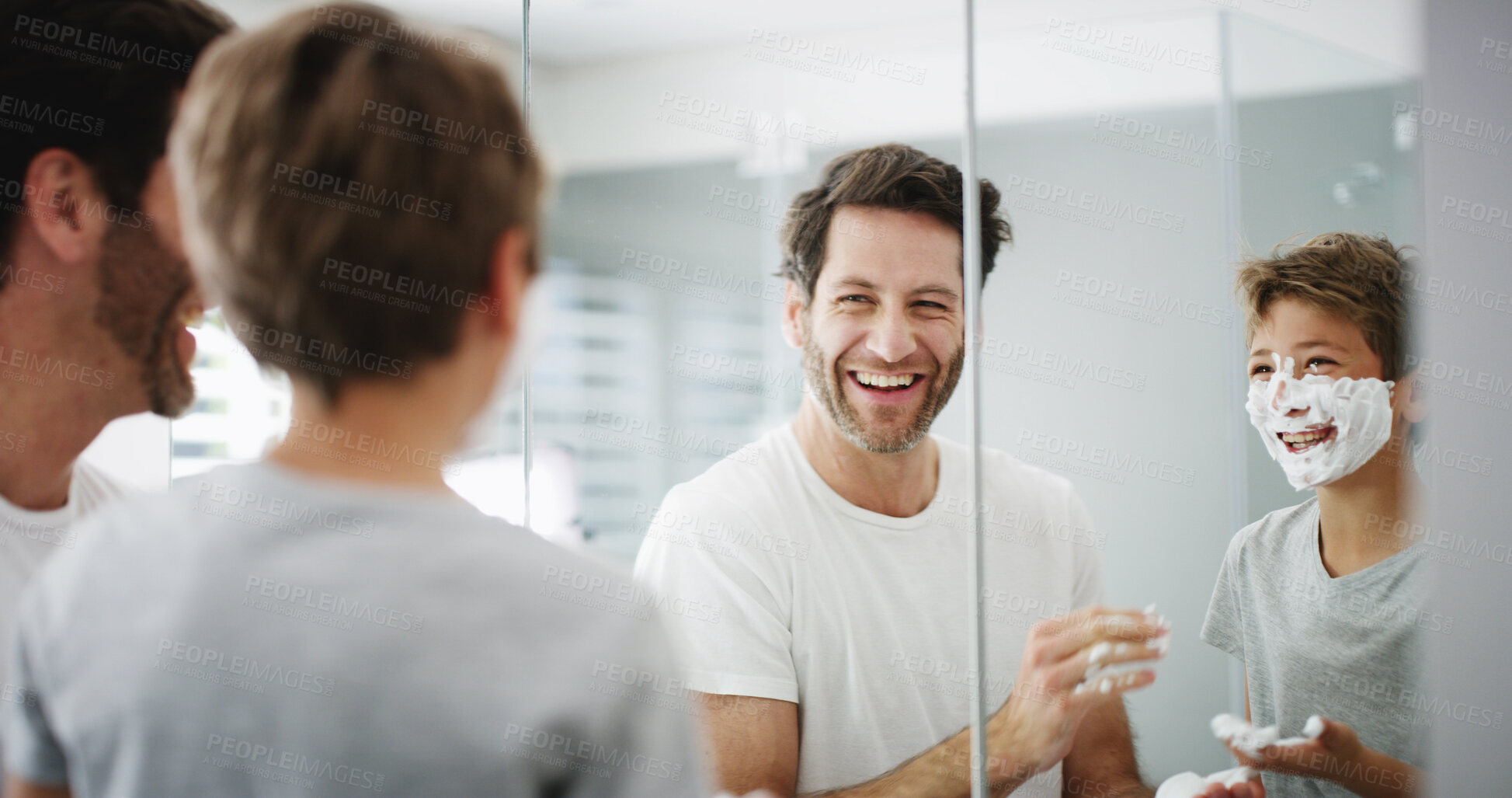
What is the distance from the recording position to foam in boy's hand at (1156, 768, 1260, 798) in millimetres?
1401

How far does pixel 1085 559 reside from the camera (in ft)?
4.89

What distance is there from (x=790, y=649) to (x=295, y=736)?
0.89m

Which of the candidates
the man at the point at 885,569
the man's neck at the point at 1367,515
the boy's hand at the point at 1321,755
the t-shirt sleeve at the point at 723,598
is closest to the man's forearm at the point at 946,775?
the man at the point at 885,569

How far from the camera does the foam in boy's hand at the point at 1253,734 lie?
137cm

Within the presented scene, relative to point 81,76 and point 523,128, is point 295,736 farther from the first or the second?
point 81,76

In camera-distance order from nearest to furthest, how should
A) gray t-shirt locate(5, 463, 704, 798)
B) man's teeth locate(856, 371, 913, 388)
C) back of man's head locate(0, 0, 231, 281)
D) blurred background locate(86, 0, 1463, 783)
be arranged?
gray t-shirt locate(5, 463, 704, 798)
back of man's head locate(0, 0, 231, 281)
blurred background locate(86, 0, 1463, 783)
man's teeth locate(856, 371, 913, 388)

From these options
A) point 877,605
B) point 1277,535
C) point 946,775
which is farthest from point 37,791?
point 1277,535

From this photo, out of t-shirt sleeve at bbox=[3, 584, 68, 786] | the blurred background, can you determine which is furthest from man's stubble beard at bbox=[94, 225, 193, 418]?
t-shirt sleeve at bbox=[3, 584, 68, 786]

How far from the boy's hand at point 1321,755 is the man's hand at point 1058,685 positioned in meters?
0.21

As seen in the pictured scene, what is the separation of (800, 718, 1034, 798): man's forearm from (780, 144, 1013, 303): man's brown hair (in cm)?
73

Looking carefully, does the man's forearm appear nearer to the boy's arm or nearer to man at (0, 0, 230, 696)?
the boy's arm

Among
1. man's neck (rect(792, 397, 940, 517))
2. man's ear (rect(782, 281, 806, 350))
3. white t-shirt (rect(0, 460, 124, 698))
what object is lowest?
white t-shirt (rect(0, 460, 124, 698))

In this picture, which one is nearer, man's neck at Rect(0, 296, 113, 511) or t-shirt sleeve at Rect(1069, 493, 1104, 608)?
man's neck at Rect(0, 296, 113, 511)

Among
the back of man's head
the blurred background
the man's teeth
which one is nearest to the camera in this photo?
the back of man's head
